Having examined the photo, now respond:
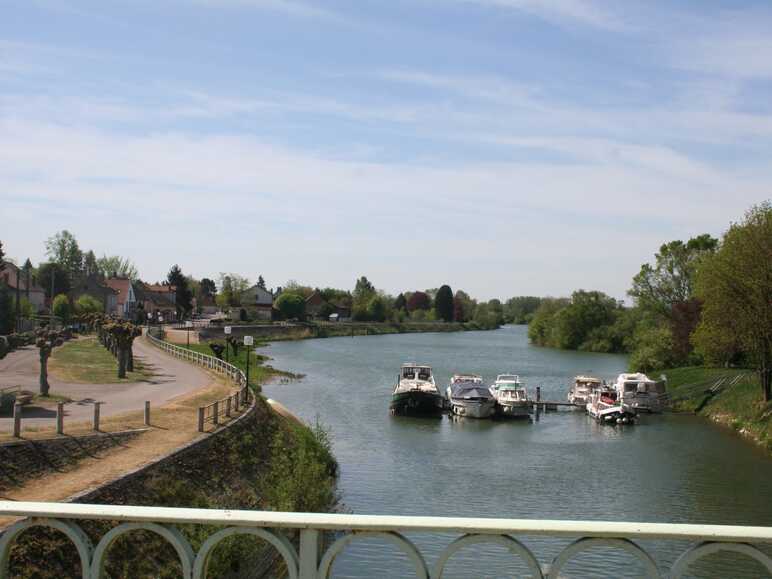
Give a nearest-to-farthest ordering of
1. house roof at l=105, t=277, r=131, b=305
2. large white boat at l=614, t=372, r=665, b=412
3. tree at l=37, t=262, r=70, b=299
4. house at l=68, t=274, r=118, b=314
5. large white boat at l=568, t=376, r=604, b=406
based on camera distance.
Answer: large white boat at l=614, t=372, r=665, b=412 < large white boat at l=568, t=376, r=604, b=406 < tree at l=37, t=262, r=70, b=299 < house at l=68, t=274, r=118, b=314 < house roof at l=105, t=277, r=131, b=305

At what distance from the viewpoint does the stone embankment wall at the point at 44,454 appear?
683 inches

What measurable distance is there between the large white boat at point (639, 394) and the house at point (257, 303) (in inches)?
4661

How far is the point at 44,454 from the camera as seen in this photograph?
61.6 ft

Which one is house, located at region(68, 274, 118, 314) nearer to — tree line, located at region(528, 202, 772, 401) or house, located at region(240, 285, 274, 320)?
house, located at region(240, 285, 274, 320)

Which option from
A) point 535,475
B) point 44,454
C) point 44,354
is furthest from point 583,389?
point 44,454

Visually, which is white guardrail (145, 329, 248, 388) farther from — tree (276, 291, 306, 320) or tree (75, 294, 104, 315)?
tree (276, 291, 306, 320)

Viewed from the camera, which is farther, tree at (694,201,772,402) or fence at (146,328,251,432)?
tree at (694,201,772,402)

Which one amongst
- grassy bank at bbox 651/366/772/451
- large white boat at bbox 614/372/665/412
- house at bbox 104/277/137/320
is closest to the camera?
grassy bank at bbox 651/366/772/451

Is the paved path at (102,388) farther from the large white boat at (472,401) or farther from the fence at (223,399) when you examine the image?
the large white boat at (472,401)

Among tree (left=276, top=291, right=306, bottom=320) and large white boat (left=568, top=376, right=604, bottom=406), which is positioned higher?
tree (left=276, top=291, right=306, bottom=320)

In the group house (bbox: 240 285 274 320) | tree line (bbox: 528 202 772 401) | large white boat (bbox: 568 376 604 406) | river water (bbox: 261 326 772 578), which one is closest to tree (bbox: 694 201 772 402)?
tree line (bbox: 528 202 772 401)

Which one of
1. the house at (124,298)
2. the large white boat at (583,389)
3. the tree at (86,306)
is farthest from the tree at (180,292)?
the large white boat at (583,389)

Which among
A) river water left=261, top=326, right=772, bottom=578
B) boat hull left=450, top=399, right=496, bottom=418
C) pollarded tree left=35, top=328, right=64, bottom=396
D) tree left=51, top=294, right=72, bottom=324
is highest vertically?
tree left=51, top=294, right=72, bottom=324

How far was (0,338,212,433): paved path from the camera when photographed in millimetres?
25344
